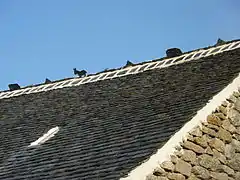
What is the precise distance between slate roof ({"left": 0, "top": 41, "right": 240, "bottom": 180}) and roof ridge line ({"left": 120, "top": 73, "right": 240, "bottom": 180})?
0.25 feet

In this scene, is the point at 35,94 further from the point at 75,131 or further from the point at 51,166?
the point at 51,166

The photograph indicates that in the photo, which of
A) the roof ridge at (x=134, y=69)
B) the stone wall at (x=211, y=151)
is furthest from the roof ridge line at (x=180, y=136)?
the roof ridge at (x=134, y=69)

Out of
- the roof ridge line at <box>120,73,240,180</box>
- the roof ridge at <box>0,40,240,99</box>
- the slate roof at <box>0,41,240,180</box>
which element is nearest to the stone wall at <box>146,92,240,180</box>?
the roof ridge line at <box>120,73,240,180</box>

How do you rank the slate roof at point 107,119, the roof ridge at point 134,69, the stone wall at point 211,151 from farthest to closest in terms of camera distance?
the roof ridge at point 134,69, the slate roof at point 107,119, the stone wall at point 211,151

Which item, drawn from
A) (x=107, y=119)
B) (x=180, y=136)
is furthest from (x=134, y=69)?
(x=180, y=136)

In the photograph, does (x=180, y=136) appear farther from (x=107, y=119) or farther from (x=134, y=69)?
(x=134, y=69)

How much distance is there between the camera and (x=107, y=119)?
8.96 meters

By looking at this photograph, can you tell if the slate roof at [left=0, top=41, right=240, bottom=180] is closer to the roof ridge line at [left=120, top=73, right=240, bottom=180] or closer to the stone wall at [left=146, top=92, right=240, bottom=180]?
the roof ridge line at [left=120, top=73, right=240, bottom=180]

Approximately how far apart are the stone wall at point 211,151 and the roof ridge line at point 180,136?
0.18 feet

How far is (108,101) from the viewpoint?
33.7ft

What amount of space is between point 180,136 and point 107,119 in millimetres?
2046

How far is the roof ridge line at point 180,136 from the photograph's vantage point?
20.9 ft

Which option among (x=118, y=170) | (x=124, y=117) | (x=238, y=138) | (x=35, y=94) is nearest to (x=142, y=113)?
(x=124, y=117)

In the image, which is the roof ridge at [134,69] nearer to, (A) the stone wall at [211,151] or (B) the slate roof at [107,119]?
(B) the slate roof at [107,119]
